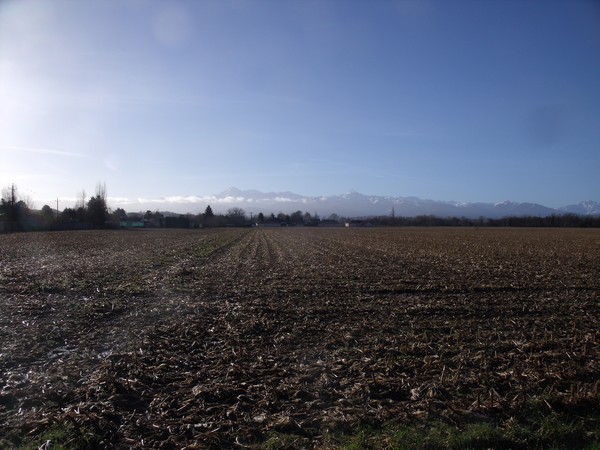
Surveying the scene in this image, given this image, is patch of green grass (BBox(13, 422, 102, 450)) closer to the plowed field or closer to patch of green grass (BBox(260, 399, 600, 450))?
the plowed field

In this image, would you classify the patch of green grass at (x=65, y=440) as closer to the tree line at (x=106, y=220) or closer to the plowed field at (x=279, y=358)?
the plowed field at (x=279, y=358)

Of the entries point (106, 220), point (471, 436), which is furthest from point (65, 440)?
point (106, 220)

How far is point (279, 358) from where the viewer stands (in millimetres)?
A: 7902

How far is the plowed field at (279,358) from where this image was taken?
5512 mm

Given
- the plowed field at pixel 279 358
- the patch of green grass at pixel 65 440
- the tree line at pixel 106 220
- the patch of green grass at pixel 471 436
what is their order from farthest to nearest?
the tree line at pixel 106 220 < the plowed field at pixel 279 358 < the patch of green grass at pixel 65 440 < the patch of green grass at pixel 471 436

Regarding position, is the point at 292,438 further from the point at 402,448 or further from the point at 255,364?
the point at 255,364

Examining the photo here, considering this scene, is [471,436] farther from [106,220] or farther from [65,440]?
[106,220]

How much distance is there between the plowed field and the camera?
5512mm

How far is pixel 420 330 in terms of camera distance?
9.73 m

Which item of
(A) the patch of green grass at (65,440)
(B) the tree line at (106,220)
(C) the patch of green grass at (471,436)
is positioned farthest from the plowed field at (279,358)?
(B) the tree line at (106,220)

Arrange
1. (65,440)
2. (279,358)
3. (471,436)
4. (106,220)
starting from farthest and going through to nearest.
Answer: (106,220)
(279,358)
(65,440)
(471,436)

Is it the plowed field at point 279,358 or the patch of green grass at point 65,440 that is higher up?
the plowed field at point 279,358

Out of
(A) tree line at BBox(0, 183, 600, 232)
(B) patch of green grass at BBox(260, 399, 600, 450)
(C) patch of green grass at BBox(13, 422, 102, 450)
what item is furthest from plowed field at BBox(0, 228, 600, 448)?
(A) tree line at BBox(0, 183, 600, 232)

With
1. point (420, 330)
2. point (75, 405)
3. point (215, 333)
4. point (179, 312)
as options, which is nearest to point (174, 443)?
point (75, 405)
